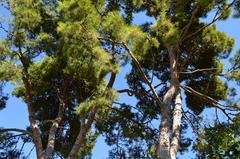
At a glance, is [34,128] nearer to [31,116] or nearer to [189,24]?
[31,116]

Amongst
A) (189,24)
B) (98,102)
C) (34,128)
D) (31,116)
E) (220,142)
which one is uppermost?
(189,24)

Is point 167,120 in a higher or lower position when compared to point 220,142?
higher

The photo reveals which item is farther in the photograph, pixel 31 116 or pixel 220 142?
pixel 31 116

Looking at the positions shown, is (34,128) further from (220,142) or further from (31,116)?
(220,142)

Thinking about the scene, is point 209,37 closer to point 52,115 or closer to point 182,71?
point 182,71

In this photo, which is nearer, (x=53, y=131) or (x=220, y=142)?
(x=220, y=142)

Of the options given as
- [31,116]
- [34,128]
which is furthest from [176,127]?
[31,116]

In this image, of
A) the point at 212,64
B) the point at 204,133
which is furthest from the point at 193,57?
the point at 204,133

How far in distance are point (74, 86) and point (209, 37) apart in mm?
2947

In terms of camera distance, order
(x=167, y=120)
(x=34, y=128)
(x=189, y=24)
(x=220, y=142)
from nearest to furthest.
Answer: (x=220, y=142)
(x=167, y=120)
(x=189, y=24)
(x=34, y=128)

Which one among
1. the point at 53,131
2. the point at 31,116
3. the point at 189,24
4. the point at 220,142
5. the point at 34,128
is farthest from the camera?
the point at 53,131

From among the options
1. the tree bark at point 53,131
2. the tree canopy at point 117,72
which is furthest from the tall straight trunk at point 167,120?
the tree bark at point 53,131

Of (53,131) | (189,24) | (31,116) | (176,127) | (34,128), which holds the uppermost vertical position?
(189,24)

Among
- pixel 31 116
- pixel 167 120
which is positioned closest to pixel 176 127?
pixel 167 120
